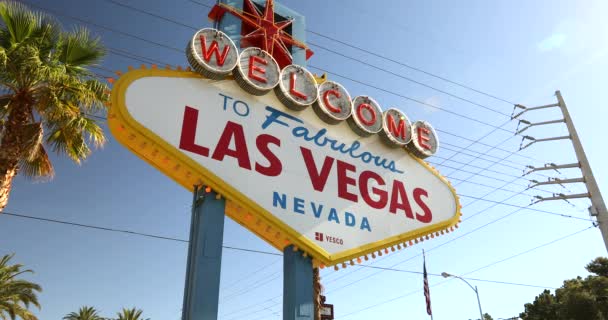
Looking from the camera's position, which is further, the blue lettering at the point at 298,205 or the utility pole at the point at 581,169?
the utility pole at the point at 581,169

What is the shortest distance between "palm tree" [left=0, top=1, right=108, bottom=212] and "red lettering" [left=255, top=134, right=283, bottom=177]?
5.35 metres

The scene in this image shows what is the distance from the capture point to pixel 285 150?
1023cm

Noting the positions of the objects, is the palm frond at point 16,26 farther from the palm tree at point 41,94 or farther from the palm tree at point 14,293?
the palm tree at point 14,293

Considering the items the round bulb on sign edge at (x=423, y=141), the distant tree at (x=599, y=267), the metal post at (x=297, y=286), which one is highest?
the distant tree at (x=599, y=267)

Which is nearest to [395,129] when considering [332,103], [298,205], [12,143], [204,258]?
[332,103]

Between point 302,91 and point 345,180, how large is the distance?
8.39 ft

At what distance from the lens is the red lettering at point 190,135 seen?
866 centimetres

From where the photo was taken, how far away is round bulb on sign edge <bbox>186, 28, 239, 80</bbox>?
9.63 metres

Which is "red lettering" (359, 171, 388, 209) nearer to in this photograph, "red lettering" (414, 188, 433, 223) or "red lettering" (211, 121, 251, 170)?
"red lettering" (414, 188, 433, 223)

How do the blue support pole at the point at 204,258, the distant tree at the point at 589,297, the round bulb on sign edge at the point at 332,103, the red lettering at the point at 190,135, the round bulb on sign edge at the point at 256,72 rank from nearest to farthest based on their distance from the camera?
the blue support pole at the point at 204,258 → the red lettering at the point at 190,135 → the round bulb on sign edge at the point at 256,72 → the round bulb on sign edge at the point at 332,103 → the distant tree at the point at 589,297

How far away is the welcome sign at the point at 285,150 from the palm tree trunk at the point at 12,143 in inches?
148

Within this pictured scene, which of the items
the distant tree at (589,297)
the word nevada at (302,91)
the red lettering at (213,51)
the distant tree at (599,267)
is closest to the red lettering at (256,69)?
the word nevada at (302,91)

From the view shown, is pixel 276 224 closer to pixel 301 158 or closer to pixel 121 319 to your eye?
pixel 301 158

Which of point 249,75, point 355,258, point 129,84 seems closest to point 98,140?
point 129,84
